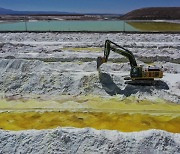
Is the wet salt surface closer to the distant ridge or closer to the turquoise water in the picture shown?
the turquoise water

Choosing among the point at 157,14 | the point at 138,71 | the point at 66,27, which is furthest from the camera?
the point at 157,14

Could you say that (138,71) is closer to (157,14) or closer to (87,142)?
(87,142)

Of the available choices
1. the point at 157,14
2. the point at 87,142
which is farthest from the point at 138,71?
the point at 157,14

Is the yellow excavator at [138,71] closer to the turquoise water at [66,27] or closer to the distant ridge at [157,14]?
the turquoise water at [66,27]

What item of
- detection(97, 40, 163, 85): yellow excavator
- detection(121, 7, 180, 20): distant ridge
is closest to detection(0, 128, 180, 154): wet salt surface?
detection(97, 40, 163, 85): yellow excavator

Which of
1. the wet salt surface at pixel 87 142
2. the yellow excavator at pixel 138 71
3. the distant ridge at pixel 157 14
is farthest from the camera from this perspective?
the distant ridge at pixel 157 14

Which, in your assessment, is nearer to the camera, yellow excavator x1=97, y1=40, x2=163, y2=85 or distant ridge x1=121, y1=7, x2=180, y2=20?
yellow excavator x1=97, y1=40, x2=163, y2=85

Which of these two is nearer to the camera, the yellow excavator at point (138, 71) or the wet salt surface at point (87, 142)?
the wet salt surface at point (87, 142)

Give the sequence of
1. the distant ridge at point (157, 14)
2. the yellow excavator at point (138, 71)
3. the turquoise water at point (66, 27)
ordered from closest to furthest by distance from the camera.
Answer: the yellow excavator at point (138, 71), the turquoise water at point (66, 27), the distant ridge at point (157, 14)

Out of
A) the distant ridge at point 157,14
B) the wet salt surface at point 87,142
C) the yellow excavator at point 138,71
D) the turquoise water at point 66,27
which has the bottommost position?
the wet salt surface at point 87,142

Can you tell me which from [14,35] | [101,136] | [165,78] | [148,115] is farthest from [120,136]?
[14,35]

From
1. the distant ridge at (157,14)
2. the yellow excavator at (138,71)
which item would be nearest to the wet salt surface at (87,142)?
the yellow excavator at (138,71)
